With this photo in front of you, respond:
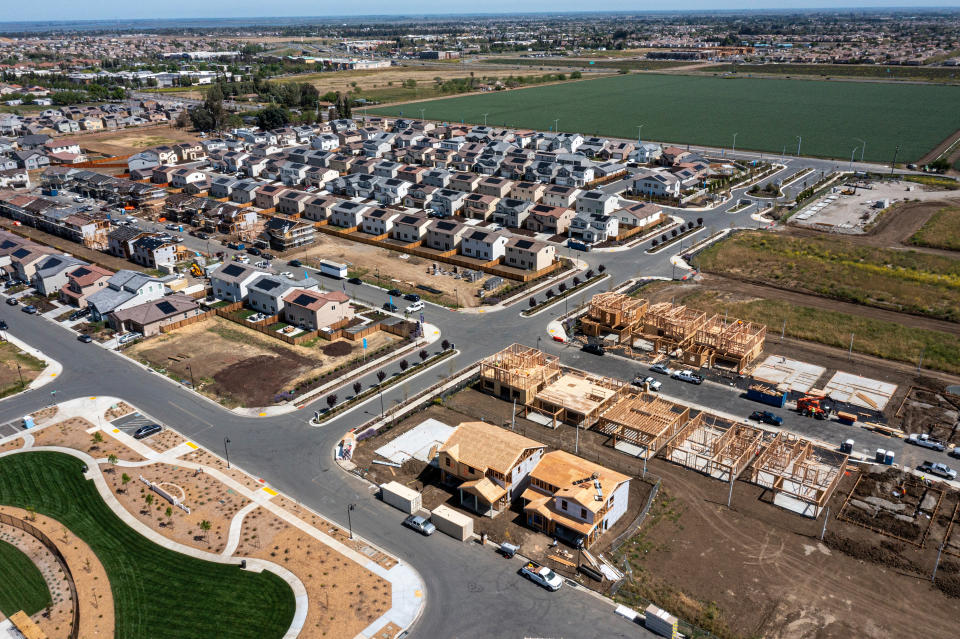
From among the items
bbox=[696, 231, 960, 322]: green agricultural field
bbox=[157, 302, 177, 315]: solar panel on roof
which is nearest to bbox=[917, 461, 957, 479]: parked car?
bbox=[696, 231, 960, 322]: green agricultural field

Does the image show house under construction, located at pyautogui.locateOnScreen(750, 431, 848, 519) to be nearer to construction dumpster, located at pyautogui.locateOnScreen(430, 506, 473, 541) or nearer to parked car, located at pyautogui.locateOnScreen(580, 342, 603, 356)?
parked car, located at pyautogui.locateOnScreen(580, 342, 603, 356)

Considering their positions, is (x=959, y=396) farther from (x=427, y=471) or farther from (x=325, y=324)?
(x=325, y=324)

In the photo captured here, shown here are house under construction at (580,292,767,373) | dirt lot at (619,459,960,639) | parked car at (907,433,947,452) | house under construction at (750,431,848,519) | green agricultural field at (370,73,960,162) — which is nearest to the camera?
dirt lot at (619,459,960,639)

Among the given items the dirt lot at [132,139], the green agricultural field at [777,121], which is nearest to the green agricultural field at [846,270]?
the green agricultural field at [777,121]

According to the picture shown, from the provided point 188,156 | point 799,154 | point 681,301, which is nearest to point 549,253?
point 681,301

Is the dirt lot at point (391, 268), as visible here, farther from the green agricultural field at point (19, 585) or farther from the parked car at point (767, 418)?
the green agricultural field at point (19, 585)

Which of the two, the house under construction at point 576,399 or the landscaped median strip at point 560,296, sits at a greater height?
the landscaped median strip at point 560,296
